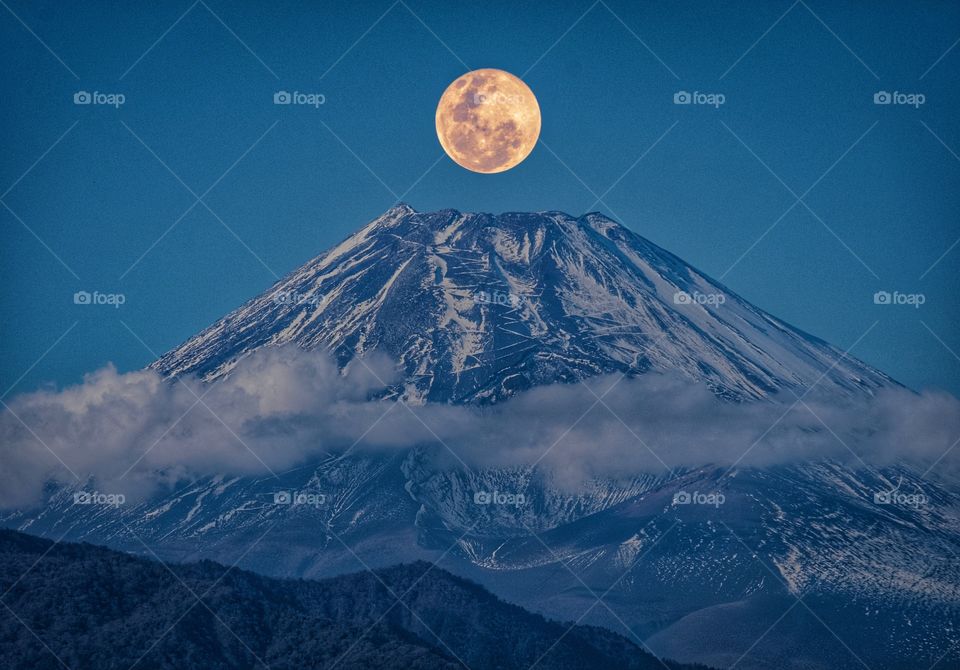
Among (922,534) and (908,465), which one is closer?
(922,534)

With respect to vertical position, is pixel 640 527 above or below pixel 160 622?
below

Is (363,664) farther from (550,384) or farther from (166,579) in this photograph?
(550,384)

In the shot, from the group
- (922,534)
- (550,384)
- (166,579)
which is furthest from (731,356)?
(166,579)

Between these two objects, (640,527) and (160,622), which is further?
(640,527)

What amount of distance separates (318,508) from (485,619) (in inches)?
3823

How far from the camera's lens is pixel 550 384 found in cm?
19525

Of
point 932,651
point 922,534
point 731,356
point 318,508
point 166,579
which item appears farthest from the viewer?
point 731,356

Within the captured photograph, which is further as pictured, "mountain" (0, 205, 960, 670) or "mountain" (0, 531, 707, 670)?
"mountain" (0, 205, 960, 670)

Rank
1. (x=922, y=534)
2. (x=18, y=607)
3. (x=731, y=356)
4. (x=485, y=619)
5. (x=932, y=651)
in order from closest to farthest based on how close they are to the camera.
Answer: (x=18, y=607)
(x=485, y=619)
(x=932, y=651)
(x=922, y=534)
(x=731, y=356)

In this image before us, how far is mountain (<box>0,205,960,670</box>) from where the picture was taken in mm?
148000

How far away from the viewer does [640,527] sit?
6934 inches

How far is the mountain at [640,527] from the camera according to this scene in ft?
486

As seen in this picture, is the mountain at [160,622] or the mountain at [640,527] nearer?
the mountain at [160,622]

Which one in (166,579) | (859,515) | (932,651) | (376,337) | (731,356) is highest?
(376,337)
